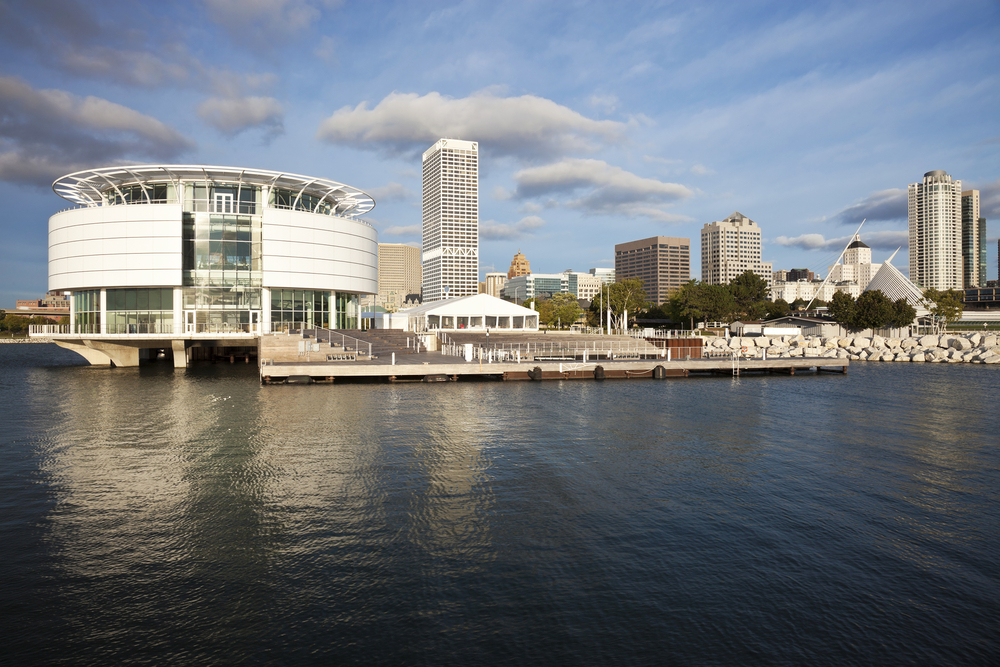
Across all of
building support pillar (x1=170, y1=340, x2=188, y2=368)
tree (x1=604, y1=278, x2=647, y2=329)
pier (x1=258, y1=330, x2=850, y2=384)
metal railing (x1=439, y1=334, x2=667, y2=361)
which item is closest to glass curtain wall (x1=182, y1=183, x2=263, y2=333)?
building support pillar (x1=170, y1=340, x2=188, y2=368)

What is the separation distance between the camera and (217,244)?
64.7 metres

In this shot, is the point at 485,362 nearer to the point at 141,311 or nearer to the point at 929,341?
the point at 141,311

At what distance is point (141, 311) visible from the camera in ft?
Answer: 211

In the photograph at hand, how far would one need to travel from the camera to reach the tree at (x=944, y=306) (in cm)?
10444

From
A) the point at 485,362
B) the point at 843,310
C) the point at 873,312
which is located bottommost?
the point at 485,362

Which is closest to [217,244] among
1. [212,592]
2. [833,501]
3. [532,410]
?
[532,410]

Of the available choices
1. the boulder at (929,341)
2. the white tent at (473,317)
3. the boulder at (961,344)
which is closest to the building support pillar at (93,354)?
the white tent at (473,317)

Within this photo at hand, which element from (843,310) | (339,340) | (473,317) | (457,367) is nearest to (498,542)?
(457,367)

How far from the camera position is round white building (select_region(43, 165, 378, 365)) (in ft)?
205

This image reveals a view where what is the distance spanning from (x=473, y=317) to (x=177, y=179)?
150 feet

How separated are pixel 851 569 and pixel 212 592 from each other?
45.6ft

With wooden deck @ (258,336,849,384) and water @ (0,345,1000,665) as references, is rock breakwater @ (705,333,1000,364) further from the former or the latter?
water @ (0,345,1000,665)

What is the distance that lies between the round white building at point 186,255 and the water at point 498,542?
3678 cm

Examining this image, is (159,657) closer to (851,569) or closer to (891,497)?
(851,569)
